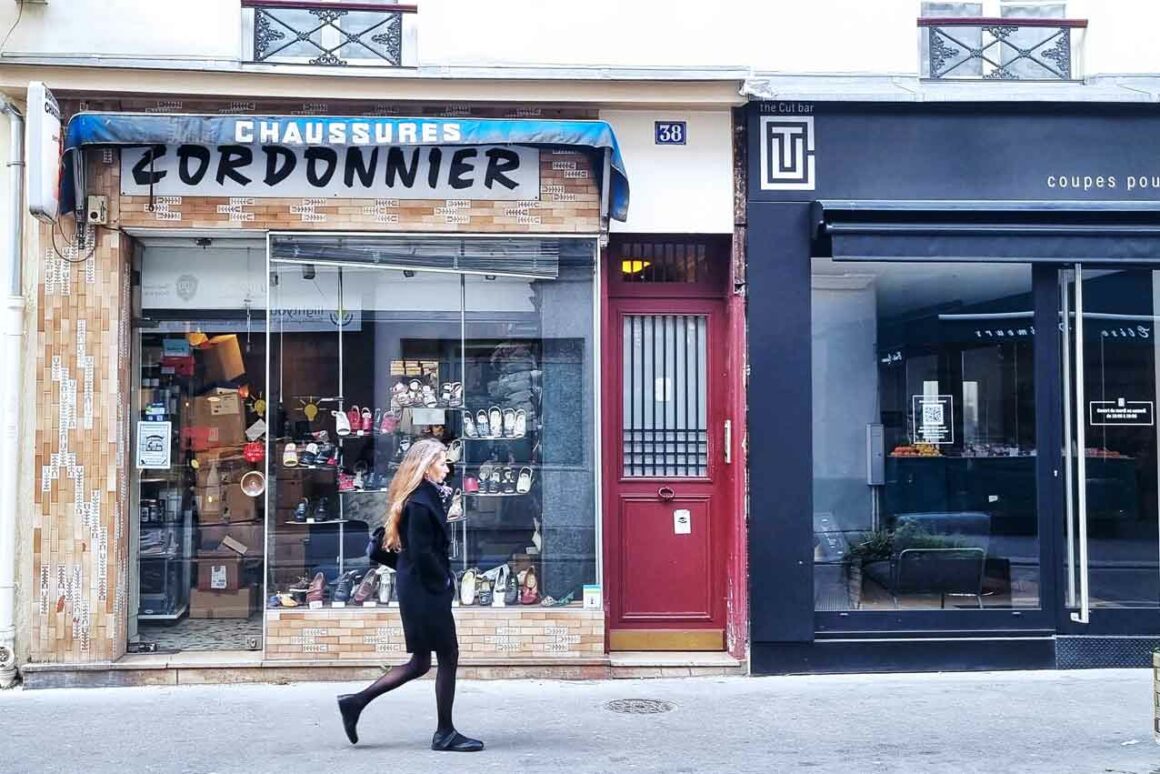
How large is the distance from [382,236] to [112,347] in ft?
6.58

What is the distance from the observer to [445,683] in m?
6.16

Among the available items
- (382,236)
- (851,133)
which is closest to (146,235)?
(382,236)

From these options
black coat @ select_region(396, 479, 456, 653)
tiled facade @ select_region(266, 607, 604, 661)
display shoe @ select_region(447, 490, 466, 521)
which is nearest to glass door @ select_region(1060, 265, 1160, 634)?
tiled facade @ select_region(266, 607, 604, 661)

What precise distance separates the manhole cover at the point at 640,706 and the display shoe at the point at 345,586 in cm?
210

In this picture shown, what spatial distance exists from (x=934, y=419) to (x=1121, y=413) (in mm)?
1396

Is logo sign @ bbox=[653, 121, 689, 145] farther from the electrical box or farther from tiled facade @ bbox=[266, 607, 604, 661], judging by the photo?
the electrical box

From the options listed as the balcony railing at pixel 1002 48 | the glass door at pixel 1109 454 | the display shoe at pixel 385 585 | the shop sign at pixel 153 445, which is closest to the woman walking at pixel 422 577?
the display shoe at pixel 385 585

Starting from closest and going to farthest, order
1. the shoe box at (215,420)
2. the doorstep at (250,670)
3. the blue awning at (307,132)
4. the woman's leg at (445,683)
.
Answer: the woman's leg at (445,683), the blue awning at (307,132), the doorstep at (250,670), the shoe box at (215,420)

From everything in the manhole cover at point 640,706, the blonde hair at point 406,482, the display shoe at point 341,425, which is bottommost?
the manhole cover at point 640,706

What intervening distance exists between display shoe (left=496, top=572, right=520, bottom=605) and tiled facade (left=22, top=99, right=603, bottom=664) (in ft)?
0.51

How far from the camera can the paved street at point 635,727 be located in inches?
239

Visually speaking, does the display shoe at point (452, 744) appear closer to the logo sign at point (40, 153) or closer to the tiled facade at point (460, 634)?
the tiled facade at point (460, 634)

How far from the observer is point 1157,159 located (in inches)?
329

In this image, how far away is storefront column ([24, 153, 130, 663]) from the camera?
25.2 feet
